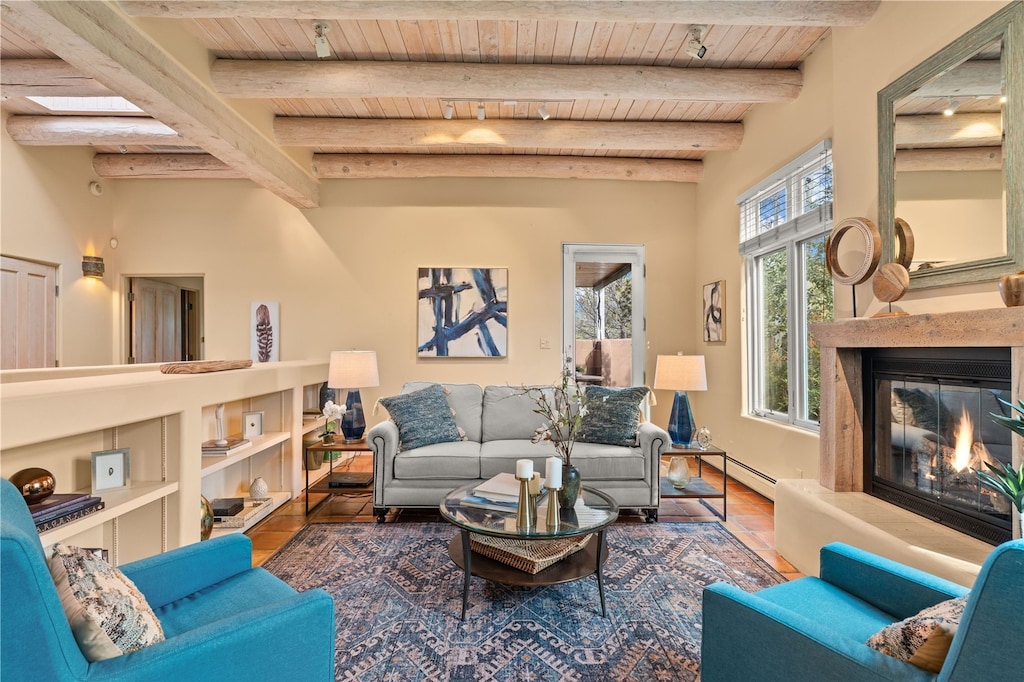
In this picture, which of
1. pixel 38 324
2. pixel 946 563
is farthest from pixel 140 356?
pixel 946 563

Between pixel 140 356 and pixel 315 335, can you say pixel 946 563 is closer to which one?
pixel 315 335

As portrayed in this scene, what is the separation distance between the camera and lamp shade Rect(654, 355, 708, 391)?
12.5 feet

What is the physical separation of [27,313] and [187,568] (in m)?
4.63

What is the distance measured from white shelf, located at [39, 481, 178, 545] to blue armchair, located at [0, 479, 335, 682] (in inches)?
22.2

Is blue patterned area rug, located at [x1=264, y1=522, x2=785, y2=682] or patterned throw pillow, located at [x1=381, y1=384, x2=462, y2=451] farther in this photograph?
patterned throw pillow, located at [x1=381, y1=384, x2=462, y2=451]

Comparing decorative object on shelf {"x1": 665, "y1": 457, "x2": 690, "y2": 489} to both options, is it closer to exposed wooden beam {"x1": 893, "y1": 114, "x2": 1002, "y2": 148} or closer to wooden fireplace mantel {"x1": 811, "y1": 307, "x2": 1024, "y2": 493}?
wooden fireplace mantel {"x1": 811, "y1": 307, "x2": 1024, "y2": 493}

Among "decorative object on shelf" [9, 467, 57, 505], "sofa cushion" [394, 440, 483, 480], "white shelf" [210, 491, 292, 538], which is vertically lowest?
"white shelf" [210, 491, 292, 538]

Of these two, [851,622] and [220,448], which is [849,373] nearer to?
[851,622]

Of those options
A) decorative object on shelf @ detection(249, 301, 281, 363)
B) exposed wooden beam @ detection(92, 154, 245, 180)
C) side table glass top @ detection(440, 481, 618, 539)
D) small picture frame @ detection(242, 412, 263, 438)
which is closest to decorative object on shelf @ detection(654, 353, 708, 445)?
side table glass top @ detection(440, 481, 618, 539)

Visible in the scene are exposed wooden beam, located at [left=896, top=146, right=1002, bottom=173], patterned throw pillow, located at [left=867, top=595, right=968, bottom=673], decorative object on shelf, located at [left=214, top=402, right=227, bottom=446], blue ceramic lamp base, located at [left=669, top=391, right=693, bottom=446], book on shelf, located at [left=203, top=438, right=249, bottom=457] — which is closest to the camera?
patterned throw pillow, located at [left=867, top=595, right=968, bottom=673]

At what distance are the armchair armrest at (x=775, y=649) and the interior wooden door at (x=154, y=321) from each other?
21.2 ft

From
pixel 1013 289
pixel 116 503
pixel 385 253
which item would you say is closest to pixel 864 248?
pixel 1013 289

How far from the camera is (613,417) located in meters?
3.40

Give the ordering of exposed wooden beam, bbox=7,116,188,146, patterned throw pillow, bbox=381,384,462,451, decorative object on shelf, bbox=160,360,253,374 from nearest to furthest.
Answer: decorative object on shelf, bbox=160,360,253,374 → patterned throw pillow, bbox=381,384,462,451 → exposed wooden beam, bbox=7,116,188,146
